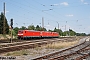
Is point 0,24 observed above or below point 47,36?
above

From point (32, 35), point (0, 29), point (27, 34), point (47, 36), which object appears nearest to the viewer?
point (27, 34)

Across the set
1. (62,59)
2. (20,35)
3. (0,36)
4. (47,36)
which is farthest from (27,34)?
(62,59)

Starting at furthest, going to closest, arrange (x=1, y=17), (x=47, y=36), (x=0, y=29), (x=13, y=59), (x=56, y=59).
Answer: (x=1, y=17) → (x=0, y=29) → (x=47, y=36) → (x=13, y=59) → (x=56, y=59)

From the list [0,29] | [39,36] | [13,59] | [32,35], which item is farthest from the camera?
[0,29]

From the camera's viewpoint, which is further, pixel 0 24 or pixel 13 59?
pixel 0 24

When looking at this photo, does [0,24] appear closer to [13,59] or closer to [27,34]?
[27,34]

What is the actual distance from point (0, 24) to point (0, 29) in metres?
3.89

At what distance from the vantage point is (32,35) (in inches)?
2148

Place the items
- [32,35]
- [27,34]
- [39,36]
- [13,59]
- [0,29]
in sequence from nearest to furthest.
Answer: [13,59]
[27,34]
[32,35]
[39,36]
[0,29]

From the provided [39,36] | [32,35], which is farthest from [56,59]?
[39,36]

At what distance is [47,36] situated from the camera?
68062mm

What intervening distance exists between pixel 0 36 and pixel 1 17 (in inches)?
1236

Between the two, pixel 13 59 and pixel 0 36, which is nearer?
pixel 13 59

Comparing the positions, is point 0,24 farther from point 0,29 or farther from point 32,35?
point 32,35
